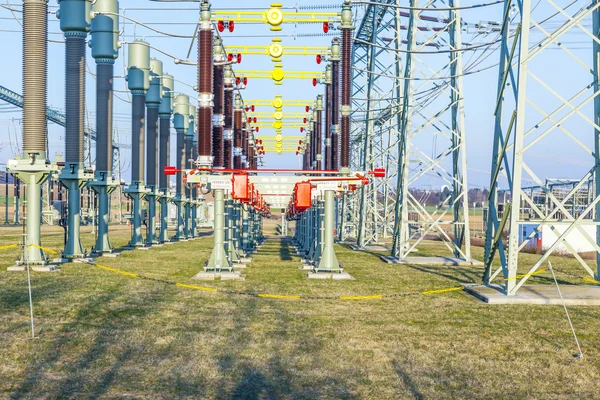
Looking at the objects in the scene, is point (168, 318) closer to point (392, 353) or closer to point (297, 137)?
point (392, 353)

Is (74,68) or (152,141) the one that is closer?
(74,68)

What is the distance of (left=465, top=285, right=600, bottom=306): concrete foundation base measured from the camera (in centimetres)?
1330

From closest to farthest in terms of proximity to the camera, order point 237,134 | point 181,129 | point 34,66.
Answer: point 34,66 → point 237,134 → point 181,129

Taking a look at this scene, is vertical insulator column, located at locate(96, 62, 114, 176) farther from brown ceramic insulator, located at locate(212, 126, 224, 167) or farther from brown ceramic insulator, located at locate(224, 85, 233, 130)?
brown ceramic insulator, located at locate(212, 126, 224, 167)

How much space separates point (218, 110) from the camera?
69.9 ft

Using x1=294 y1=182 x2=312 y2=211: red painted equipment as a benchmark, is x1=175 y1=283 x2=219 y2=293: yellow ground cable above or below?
below

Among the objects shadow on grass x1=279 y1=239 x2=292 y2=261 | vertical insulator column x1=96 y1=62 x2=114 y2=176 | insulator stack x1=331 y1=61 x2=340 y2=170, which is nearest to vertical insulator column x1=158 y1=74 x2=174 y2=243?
shadow on grass x1=279 y1=239 x2=292 y2=261

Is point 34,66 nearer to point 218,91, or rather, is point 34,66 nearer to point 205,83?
point 205,83

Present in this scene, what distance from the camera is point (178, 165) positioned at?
46.7 meters

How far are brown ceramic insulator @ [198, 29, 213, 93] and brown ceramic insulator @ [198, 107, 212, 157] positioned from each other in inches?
20.7

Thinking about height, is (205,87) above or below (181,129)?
below

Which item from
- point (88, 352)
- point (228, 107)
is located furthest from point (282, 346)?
point (228, 107)

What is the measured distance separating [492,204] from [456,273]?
5.17 metres

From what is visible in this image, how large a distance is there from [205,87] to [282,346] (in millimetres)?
9382
